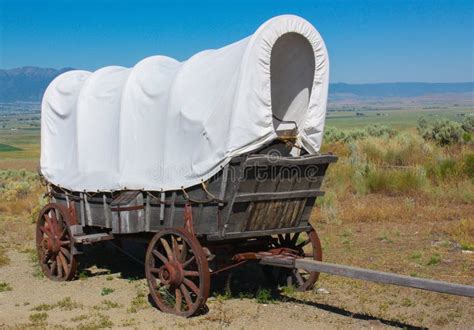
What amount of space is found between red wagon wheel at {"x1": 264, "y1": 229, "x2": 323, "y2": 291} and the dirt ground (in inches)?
6.6

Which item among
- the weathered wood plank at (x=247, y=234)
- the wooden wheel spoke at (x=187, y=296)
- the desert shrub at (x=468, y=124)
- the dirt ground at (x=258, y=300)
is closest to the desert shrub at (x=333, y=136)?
the desert shrub at (x=468, y=124)

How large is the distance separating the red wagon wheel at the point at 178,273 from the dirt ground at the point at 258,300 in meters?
0.17

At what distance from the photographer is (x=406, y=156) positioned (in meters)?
21.1

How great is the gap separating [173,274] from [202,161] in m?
1.27

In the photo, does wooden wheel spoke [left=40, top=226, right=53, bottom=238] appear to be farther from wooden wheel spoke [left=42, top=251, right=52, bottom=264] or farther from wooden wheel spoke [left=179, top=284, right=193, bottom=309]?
wooden wheel spoke [left=179, top=284, right=193, bottom=309]

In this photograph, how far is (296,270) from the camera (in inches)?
343

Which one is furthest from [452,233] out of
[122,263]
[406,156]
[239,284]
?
→ [406,156]

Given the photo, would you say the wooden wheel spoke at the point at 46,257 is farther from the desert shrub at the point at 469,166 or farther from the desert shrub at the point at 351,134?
the desert shrub at the point at 351,134

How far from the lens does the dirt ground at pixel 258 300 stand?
723 cm

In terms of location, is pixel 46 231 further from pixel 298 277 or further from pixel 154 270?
pixel 298 277

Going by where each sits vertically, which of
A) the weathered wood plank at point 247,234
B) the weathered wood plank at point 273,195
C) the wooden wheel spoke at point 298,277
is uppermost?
the weathered wood plank at point 273,195

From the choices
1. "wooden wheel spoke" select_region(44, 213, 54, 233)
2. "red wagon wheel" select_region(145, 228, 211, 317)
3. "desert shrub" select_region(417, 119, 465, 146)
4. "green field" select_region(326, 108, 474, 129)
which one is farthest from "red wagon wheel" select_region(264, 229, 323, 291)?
"green field" select_region(326, 108, 474, 129)

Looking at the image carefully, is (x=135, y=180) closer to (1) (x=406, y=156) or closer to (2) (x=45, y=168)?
(2) (x=45, y=168)

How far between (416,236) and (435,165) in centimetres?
653
